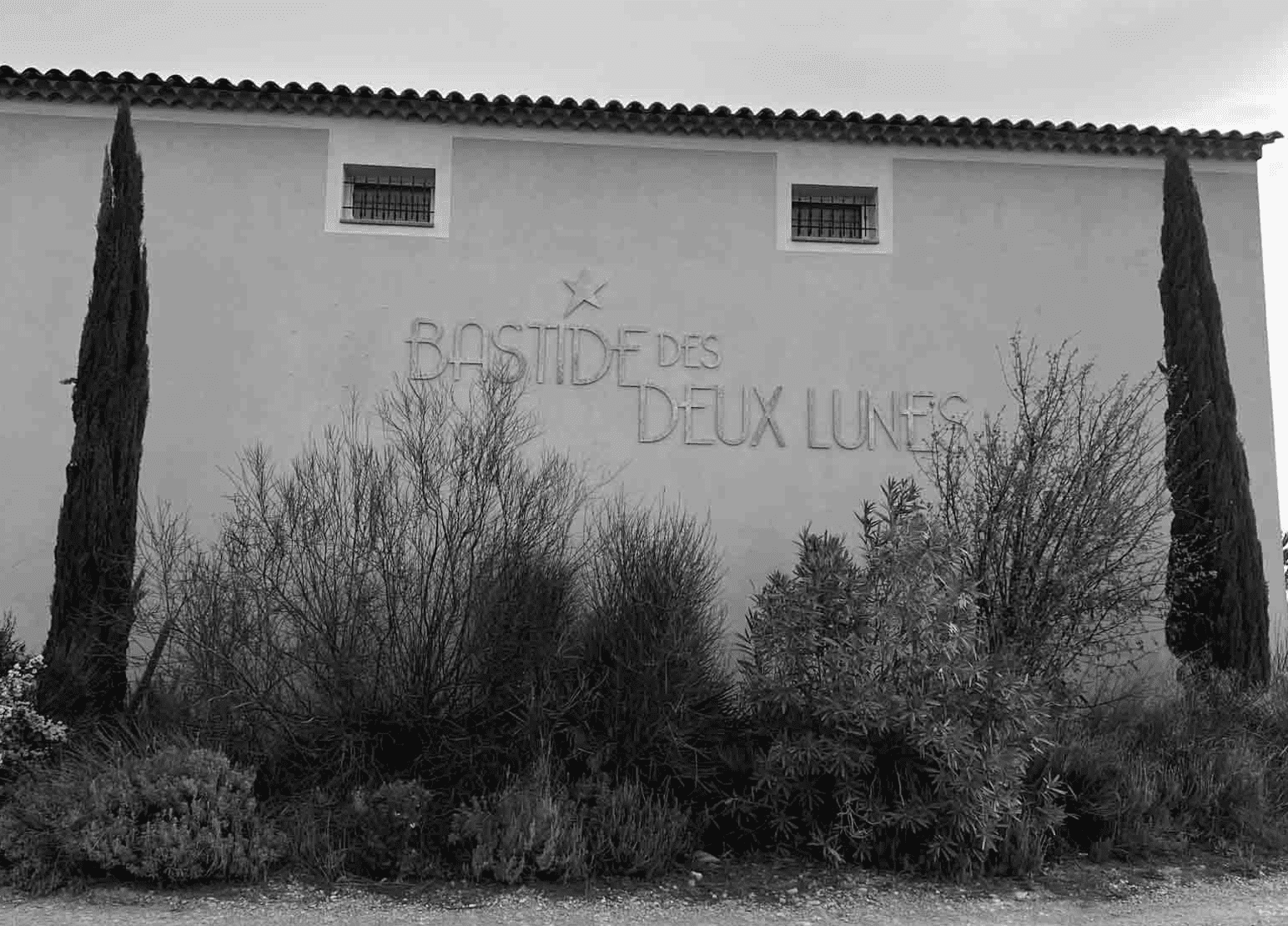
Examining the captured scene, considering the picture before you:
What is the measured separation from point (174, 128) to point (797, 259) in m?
6.17

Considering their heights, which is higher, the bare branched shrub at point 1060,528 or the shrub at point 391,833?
the bare branched shrub at point 1060,528

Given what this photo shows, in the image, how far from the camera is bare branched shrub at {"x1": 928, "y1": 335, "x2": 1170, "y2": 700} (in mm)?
10016

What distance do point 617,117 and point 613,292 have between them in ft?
5.51

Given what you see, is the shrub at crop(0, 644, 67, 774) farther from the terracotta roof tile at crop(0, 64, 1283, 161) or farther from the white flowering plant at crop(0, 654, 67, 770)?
the terracotta roof tile at crop(0, 64, 1283, 161)

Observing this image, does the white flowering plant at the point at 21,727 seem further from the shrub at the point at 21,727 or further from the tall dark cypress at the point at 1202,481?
the tall dark cypress at the point at 1202,481

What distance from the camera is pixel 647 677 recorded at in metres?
8.74

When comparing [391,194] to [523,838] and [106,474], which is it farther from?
[523,838]

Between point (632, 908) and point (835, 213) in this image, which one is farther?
point (835, 213)

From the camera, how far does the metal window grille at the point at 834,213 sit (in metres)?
12.2

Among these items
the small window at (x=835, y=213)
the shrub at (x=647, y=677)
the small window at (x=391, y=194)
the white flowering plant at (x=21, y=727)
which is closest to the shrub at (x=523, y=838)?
the shrub at (x=647, y=677)

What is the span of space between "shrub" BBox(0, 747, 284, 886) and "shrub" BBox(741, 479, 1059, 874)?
3.38 metres

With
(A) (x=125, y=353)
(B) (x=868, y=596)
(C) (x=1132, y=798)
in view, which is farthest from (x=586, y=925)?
(A) (x=125, y=353)

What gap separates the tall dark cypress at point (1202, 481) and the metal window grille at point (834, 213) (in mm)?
2826

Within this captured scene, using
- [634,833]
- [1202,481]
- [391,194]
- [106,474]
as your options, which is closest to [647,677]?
[634,833]
